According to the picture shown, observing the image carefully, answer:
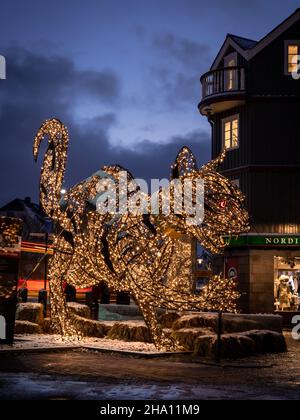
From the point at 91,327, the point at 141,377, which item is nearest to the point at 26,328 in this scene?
the point at 91,327

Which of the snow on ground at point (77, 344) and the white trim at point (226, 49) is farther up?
the white trim at point (226, 49)

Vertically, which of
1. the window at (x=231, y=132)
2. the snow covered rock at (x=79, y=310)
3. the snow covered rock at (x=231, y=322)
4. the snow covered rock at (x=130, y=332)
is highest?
the window at (x=231, y=132)

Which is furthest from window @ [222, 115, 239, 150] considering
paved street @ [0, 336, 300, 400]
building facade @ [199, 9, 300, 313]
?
paved street @ [0, 336, 300, 400]

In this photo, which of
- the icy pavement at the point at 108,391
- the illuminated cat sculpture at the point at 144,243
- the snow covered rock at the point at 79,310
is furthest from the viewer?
the snow covered rock at the point at 79,310

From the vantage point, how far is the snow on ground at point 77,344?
52.2 ft

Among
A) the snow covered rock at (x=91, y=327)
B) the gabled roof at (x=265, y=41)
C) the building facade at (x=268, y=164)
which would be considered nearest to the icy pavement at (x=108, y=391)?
the snow covered rock at (x=91, y=327)

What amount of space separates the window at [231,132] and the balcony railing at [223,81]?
1277 mm

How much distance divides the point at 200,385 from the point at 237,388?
1.91ft

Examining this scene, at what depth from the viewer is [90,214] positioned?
666 inches

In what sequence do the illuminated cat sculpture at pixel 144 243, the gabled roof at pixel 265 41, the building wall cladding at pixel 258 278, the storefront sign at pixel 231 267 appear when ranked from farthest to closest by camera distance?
the gabled roof at pixel 265 41 → the storefront sign at pixel 231 267 → the building wall cladding at pixel 258 278 → the illuminated cat sculpture at pixel 144 243

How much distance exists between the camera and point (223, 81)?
106 ft

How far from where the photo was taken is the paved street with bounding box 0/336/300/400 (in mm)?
10094

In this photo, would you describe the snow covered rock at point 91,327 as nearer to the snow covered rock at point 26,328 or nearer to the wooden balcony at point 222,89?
the snow covered rock at point 26,328

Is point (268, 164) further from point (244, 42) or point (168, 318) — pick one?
point (168, 318)
